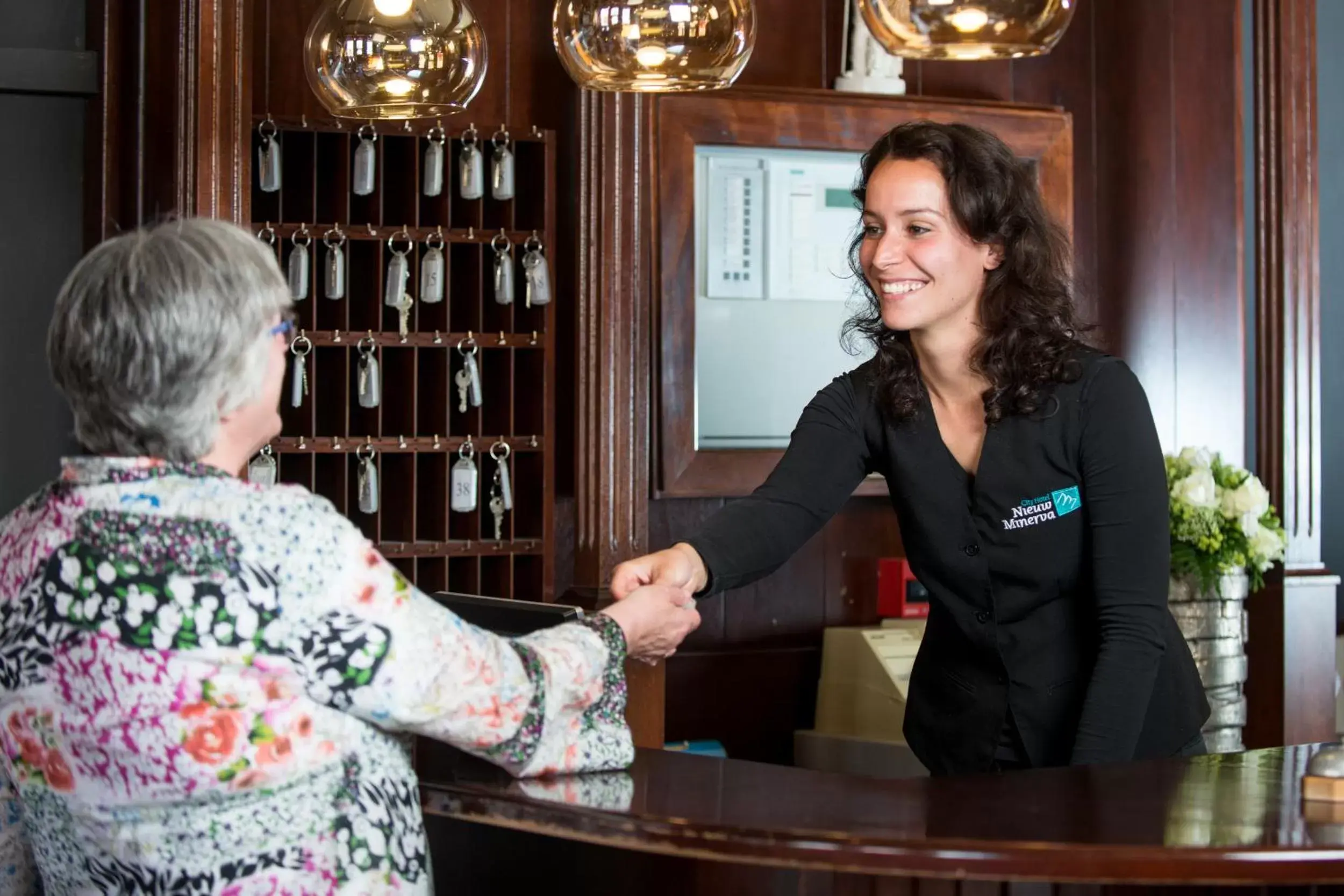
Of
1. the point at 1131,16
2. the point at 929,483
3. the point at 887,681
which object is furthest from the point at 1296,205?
the point at 929,483

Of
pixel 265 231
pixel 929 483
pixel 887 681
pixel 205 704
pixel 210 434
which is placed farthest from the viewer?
pixel 887 681

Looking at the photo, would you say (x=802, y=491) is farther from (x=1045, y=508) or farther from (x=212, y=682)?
(x=212, y=682)

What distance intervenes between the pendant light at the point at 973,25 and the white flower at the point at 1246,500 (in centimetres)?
198

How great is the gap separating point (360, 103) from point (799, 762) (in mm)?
2441

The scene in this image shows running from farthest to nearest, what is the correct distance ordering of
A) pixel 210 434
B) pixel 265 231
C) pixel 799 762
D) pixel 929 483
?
pixel 799 762 < pixel 265 231 < pixel 929 483 < pixel 210 434

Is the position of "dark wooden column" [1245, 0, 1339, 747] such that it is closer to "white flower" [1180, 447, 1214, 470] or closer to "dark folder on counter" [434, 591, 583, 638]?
"white flower" [1180, 447, 1214, 470]

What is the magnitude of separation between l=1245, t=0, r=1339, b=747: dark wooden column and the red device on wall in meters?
0.90

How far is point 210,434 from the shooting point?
1.58m

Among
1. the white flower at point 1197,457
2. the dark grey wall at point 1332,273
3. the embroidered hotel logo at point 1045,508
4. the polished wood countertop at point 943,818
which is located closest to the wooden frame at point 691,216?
the white flower at point 1197,457

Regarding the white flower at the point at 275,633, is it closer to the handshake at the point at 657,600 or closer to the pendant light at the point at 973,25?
the handshake at the point at 657,600

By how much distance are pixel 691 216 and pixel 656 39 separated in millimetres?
1953

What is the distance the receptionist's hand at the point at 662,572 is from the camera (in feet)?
7.43

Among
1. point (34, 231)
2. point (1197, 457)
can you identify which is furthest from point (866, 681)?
point (34, 231)

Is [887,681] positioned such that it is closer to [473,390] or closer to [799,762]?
[799,762]
